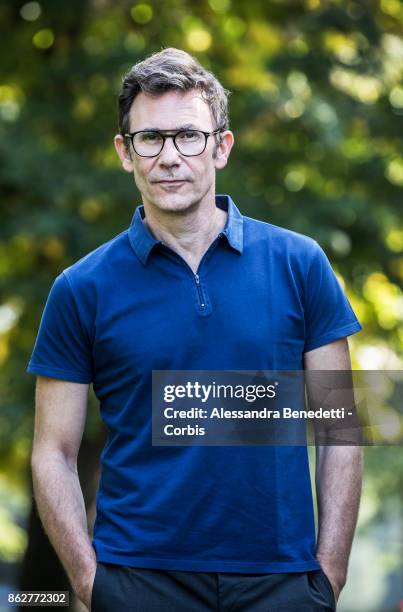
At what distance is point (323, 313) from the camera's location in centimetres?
283

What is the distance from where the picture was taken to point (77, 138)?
7.84 m

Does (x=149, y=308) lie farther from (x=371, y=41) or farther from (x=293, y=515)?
(x=371, y=41)

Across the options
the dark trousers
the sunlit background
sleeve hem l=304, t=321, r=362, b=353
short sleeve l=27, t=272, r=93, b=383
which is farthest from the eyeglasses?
the sunlit background

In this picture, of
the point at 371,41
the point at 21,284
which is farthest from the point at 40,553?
the point at 371,41

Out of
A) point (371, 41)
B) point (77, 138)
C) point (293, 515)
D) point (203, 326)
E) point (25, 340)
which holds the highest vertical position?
point (371, 41)

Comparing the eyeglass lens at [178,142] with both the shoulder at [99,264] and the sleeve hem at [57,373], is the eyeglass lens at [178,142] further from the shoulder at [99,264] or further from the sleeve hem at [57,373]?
the sleeve hem at [57,373]

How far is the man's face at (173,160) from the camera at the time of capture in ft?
9.14

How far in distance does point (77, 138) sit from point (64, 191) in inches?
28.3

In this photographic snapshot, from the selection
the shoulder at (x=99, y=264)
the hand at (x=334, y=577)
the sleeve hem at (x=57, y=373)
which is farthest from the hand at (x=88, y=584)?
the shoulder at (x=99, y=264)

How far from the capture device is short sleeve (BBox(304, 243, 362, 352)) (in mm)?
2822

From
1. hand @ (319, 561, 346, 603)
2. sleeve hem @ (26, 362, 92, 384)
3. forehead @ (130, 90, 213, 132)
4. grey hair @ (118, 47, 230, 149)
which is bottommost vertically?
hand @ (319, 561, 346, 603)

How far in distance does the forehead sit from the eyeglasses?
2 cm

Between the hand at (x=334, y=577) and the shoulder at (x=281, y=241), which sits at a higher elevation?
the shoulder at (x=281, y=241)

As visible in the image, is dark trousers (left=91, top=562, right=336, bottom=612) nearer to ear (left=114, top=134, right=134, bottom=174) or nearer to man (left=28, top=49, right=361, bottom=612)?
man (left=28, top=49, right=361, bottom=612)
